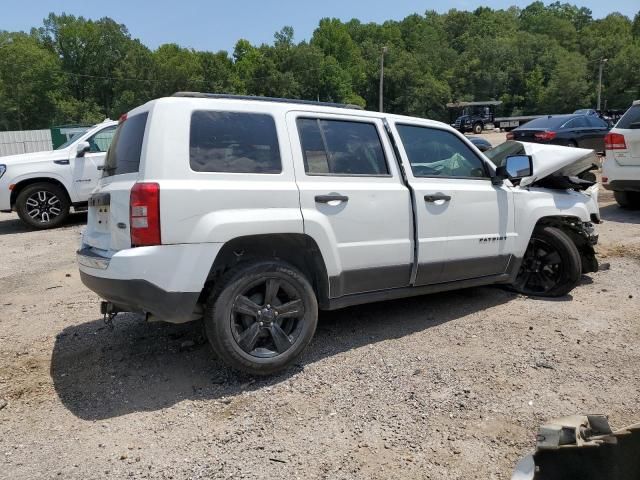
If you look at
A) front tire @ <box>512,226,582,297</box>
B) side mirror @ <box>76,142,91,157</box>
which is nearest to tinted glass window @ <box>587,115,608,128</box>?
front tire @ <box>512,226,582,297</box>

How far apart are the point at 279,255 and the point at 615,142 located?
7.34m

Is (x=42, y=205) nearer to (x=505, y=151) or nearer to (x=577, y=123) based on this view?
(x=505, y=151)

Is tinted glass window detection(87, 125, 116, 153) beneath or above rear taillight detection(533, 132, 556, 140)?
above

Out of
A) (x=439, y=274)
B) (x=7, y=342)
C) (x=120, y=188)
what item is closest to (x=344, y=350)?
(x=439, y=274)

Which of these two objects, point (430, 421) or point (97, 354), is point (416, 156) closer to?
point (430, 421)

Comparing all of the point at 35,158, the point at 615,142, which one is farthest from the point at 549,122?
the point at 35,158

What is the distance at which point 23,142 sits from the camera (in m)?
28.1

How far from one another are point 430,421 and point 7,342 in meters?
3.51

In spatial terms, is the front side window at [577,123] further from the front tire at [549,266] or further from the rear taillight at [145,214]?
the rear taillight at [145,214]

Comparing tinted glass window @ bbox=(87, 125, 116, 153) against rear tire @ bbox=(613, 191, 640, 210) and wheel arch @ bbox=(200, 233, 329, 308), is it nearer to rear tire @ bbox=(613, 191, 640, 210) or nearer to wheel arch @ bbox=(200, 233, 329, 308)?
wheel arch @ bbox=(200, 233, 329, 308)

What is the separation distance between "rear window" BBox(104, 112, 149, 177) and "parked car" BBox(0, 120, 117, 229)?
596 cm

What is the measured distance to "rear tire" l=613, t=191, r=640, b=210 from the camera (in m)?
9.76

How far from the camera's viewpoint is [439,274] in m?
4.49

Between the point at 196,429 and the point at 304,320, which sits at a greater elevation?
the point at 304,320
